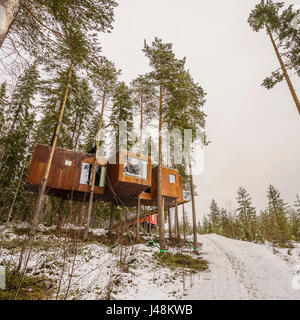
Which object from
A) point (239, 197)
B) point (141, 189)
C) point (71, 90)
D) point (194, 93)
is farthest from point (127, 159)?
point (239, 197)

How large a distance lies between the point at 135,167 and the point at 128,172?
88cm

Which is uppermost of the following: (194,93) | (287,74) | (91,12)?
(194,93)

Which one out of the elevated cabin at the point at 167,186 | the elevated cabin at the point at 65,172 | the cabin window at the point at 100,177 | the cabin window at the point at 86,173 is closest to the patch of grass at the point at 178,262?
the elevated cabin at the point at 167,186

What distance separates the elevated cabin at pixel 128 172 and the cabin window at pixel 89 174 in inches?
32.3

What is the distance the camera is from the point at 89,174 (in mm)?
14820

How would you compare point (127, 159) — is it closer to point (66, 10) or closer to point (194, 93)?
point (194, 93)

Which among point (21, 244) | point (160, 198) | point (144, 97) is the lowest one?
point (21, 244)

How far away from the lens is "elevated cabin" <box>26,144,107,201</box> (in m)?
12.7

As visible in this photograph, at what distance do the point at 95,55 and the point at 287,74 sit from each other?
11.5 meters

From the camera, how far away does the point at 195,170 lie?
18000 mm

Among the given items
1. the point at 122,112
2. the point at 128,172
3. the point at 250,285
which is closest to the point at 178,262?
the point at 250,285

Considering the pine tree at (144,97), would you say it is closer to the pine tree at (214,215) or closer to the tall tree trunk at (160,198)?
the tall tree trunk at (160,198)

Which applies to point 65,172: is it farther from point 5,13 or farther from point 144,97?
point 5,13

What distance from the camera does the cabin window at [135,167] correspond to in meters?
13.7
